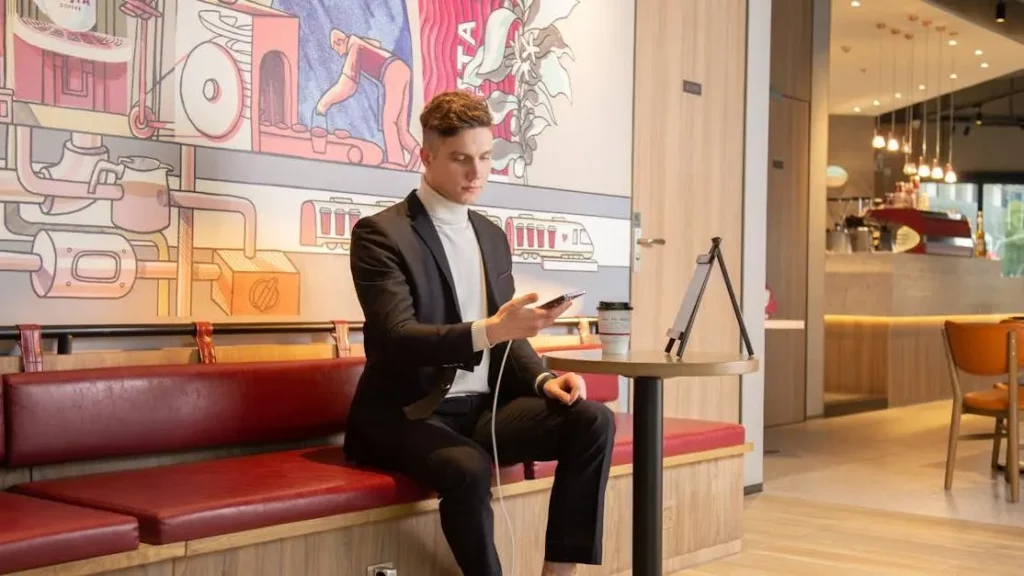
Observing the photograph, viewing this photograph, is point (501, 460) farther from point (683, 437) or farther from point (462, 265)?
point (683, 437)

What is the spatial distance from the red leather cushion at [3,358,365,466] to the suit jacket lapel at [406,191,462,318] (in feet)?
2.01

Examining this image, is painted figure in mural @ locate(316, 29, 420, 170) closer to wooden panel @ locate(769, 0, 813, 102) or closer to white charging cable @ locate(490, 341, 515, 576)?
white charging cable @ locate(490, 341, 515, 576)

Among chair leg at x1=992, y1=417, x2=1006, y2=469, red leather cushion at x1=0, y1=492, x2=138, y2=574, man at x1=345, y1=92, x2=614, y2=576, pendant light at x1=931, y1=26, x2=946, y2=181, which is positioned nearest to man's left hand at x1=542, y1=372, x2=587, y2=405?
man at x1=345, y1=92, x2=614, y2=576

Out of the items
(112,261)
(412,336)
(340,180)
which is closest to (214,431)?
(112,261)

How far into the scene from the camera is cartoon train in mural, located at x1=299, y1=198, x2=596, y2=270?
368cm

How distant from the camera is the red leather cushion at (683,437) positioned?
3.77 meters

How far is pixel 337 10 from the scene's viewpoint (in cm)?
373

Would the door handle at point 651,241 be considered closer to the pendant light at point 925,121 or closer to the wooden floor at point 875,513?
the wooden floor at point 875,513

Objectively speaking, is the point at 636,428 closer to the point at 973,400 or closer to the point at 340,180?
the point at 340,180

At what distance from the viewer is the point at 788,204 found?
8625mm

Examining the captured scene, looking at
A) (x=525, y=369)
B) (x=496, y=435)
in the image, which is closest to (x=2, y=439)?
(x=496, y=435)

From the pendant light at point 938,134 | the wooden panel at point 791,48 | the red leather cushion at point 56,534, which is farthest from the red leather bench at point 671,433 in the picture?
the pendant light at point 938,134

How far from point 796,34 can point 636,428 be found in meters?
6.43

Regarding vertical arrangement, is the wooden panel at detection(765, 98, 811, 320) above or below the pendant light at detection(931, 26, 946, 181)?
below
